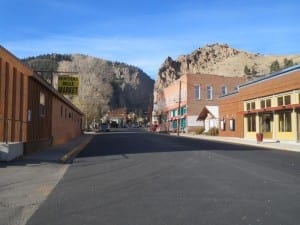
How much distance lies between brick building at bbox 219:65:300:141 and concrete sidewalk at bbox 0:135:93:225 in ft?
80.9

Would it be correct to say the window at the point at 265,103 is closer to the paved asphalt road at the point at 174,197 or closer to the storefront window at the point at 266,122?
the storefront window at the point at 266,122

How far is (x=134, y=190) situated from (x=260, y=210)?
3.67 meters

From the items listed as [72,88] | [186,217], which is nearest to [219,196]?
[186,217]

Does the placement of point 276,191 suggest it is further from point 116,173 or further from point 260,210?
point 116,173

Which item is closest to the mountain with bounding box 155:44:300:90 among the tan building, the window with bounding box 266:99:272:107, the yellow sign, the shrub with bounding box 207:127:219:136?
the shrub with bounding box 207:127:219:136

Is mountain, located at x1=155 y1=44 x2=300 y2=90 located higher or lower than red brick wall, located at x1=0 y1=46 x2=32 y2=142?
higher

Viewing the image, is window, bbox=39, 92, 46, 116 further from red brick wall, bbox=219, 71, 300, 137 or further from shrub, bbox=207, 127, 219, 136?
shrub, bbox=207, 127, 219, 136

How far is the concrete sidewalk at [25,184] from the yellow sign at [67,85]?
20872 millimetres

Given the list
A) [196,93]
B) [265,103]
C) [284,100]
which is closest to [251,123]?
[265,103]

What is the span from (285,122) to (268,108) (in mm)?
3155

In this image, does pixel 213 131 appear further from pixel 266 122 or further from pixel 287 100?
pixel 287 100

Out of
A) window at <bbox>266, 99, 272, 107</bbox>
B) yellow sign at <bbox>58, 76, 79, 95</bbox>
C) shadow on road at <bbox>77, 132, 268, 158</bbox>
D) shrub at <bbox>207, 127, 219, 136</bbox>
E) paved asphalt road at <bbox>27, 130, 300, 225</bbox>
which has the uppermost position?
yellow sign at <bbox>58, 76, 79, 95</bbox>

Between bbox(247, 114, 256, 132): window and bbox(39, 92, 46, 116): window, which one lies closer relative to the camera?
bbox(39, 92, 46, 116): window

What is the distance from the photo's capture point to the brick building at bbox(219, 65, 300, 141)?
4075 centimetres
